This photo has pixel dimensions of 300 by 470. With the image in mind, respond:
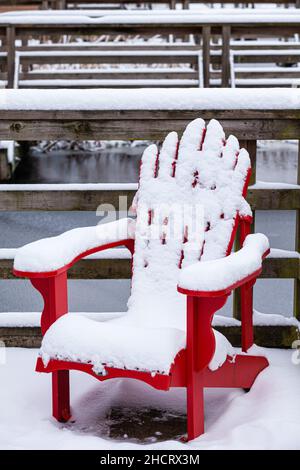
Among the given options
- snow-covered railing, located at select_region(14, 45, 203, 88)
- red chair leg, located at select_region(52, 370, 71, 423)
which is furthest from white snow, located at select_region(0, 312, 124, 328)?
snow-covered railing, located at select_region(14, 45, 203, 88)

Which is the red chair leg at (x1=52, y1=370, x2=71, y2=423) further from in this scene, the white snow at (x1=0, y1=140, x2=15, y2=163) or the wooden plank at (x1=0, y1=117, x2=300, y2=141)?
the white snow at (x1=0, y1=140, x2=15, y2=163)

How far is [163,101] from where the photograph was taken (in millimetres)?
2693

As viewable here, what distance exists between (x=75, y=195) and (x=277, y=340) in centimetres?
101

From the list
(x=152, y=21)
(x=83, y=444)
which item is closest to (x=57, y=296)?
(x=83, y=444)

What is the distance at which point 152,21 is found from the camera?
636 cm

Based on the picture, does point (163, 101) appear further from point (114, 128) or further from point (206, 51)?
point (206, 51)

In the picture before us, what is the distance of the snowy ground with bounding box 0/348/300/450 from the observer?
7.00ft

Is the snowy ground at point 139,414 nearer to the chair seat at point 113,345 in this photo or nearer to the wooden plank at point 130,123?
the chair seat at point 113,345

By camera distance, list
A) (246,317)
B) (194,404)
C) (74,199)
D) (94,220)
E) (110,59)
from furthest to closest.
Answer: (110,59)
(94,220)
(74,199)
(246,317)
(194,404)

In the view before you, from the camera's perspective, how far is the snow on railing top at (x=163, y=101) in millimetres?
2688

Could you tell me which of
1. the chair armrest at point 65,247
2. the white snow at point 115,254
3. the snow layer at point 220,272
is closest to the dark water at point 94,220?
the white snow at point 115,254

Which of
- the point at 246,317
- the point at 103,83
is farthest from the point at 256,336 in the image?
the point at 103,83

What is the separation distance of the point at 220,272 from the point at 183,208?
2.30 feet
